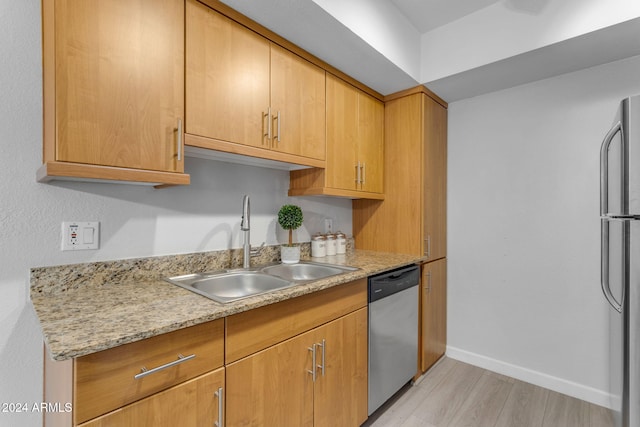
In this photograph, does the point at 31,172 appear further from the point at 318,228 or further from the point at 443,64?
the point at 443,64

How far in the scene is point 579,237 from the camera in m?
2.06

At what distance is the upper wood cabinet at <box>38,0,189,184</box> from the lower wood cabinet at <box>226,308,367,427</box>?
32.3 inches

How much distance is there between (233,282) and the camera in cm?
163

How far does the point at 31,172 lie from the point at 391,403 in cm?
226

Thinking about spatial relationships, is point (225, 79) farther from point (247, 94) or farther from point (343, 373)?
point (343, 373)

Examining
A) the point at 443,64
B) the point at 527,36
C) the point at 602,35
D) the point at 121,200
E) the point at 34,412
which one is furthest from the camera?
the point at 443,64

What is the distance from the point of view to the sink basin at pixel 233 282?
1489 millimetres

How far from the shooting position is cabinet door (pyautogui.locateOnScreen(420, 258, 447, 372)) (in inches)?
89.9

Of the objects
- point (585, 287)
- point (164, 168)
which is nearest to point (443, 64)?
point (585, 287)

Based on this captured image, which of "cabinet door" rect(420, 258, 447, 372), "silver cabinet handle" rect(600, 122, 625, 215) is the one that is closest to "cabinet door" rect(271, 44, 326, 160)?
"cabinet door" rect(420, 258, 447, 372)

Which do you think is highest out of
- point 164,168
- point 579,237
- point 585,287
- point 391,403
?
point 164,168

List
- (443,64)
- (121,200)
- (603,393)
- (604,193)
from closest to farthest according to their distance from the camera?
(121,200), (604,193), (603,393), (443,64)

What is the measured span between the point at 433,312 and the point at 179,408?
1980 mm

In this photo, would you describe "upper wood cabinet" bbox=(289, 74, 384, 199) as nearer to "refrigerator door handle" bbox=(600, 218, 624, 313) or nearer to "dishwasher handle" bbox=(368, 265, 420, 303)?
"dishwasher handle" bbox=(368, 265, 420, 303)
